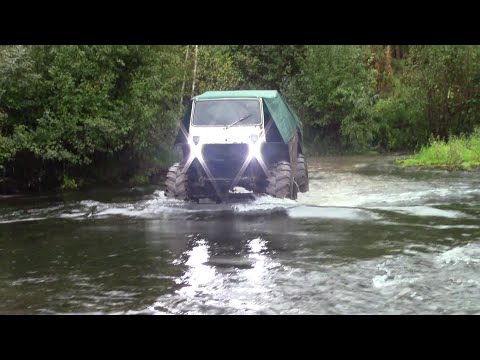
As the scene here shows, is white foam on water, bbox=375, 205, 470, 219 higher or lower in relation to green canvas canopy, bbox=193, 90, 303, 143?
lower

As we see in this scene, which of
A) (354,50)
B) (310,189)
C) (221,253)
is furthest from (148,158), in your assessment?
(354,50)

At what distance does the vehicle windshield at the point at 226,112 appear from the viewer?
39.5 feet

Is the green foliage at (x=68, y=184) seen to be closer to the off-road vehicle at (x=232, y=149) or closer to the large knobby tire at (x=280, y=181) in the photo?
the off-road vehicle at (x=232, y=149)

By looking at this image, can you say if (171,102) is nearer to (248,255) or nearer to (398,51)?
(248,255)

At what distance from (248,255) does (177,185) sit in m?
4.82

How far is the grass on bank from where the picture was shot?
59.3 feet

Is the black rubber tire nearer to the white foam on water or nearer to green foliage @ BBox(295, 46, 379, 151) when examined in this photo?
the white foam on water

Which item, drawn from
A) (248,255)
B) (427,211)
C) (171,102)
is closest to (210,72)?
(171,102)

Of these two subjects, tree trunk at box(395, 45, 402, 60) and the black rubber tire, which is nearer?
the black rubber tire

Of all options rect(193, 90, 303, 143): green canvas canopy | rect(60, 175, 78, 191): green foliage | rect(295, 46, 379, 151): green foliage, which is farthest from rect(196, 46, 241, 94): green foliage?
rect(193, 90, 303, 143): green canvas canopy

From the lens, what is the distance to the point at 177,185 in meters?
12.1

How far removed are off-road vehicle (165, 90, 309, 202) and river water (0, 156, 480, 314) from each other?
1.29 feet

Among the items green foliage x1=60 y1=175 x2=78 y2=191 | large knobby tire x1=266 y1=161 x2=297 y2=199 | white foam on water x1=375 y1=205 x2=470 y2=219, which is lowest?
white foam on water x1=375 y1=205 x2=470 y2=219

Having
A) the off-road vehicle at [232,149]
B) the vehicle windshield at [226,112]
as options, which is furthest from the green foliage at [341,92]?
the vehicle windshield at [226,112]
